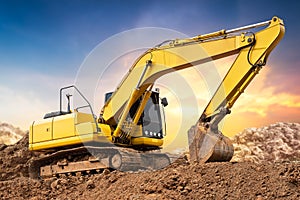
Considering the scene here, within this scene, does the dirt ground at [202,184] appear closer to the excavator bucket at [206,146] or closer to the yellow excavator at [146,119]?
the excavator bucket at [206,146]

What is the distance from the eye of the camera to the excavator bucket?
24.2 ft

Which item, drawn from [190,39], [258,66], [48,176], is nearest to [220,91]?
[258,66]

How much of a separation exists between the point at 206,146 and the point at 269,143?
761 cm

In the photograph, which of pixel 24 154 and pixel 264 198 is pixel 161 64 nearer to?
pixel 264 198

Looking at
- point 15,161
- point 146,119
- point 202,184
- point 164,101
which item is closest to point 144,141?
point 146,119

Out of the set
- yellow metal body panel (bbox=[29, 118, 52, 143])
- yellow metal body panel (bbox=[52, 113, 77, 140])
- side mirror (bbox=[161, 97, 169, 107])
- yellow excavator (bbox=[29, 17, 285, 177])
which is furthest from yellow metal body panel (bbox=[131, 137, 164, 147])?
yellow metal body panel (bbox=[29, 118, 52, 143])

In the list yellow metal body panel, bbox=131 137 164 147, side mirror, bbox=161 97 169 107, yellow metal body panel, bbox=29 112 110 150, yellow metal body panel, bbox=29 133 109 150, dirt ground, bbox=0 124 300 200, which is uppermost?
side mirror, bbox=161 97 169 107

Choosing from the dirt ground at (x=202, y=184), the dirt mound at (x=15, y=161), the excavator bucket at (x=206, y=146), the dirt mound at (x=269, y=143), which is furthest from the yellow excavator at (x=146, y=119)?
the dirt mound at (x=269, y=143)

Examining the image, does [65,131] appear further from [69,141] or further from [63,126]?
[69,141]

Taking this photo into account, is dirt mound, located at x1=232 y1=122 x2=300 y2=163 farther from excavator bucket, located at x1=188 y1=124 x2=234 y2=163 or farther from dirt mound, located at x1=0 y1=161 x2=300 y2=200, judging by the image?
dirt mound, located at x1=0 y1=161 x2=300 y2=200

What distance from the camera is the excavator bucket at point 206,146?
7.38 meters

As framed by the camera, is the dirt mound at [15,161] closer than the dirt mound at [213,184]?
No

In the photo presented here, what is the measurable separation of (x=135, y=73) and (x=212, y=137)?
2.90 metres

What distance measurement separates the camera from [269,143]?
1425 cm
